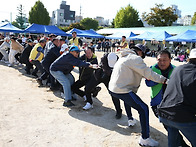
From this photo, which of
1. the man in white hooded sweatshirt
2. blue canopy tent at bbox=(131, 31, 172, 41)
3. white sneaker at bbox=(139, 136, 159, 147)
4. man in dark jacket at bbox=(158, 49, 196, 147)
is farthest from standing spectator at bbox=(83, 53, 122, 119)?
blue canopy tent at bbox=(131, 31, 172, 41)

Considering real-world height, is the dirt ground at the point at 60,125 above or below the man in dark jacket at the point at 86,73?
below

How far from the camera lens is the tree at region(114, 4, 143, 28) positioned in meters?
50.2

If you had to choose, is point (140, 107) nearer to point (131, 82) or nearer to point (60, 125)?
point (131, 82)

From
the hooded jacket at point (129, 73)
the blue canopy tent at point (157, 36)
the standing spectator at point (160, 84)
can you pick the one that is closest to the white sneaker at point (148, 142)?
the standing spectator at point (160, 84)

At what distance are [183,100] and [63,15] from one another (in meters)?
107

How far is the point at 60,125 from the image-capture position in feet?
12.9

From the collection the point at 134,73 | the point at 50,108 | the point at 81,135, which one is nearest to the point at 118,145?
the point at 81,135

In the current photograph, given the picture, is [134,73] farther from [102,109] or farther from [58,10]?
[58,10]

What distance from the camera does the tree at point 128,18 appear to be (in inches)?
1977

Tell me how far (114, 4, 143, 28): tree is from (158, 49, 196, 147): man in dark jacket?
4979 centimetres

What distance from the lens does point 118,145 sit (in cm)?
327

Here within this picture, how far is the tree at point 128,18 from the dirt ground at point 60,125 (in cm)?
4730

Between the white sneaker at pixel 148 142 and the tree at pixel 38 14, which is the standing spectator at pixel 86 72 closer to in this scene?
the white sneaker at pixel 148 142

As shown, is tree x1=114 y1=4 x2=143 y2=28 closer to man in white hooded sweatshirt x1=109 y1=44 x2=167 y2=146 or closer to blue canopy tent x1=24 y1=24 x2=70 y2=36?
blue canopy tent x1=24 y1=24 x2=70 y2=36
